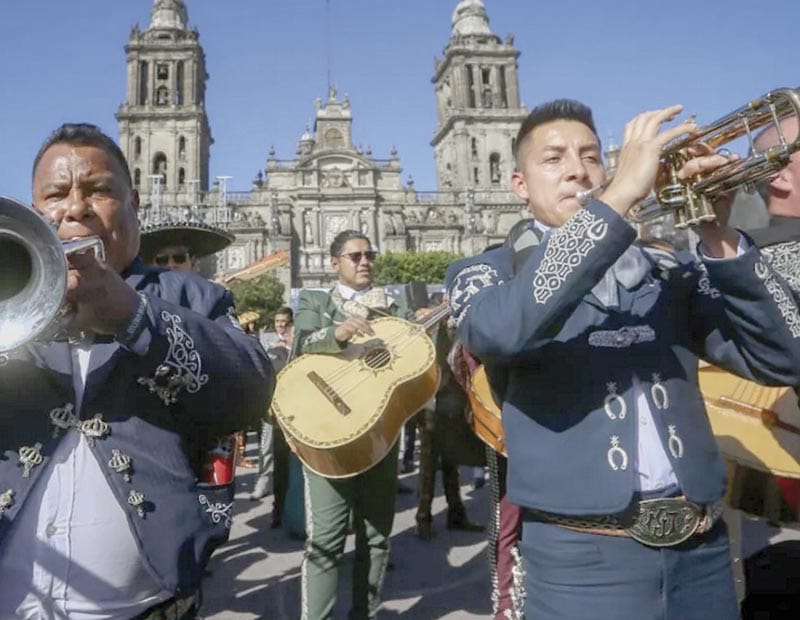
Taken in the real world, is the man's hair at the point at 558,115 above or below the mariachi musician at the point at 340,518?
above

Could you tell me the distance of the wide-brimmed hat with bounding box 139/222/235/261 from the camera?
121 inches

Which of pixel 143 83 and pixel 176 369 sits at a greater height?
pixel 143 83

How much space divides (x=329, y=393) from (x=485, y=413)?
94 centimetres

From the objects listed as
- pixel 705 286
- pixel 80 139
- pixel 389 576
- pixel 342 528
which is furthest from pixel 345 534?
pixel 80 139

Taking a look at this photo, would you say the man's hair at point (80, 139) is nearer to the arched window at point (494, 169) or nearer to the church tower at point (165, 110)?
the church tower at point (165, 110)

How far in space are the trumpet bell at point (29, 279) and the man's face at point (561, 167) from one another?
1344mm

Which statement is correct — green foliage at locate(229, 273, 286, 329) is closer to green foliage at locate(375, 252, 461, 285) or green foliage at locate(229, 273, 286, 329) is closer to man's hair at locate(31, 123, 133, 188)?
green foliage at locate(375, 252, 461, 285)

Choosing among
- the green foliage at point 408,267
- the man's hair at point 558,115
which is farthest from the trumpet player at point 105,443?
the green foliage at point 408,267

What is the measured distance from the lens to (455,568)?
501 cm

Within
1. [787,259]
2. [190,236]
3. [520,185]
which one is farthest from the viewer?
[190,236]

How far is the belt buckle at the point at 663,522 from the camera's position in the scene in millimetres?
1652

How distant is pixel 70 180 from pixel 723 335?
1.95 m

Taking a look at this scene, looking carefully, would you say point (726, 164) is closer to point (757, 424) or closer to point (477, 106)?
point (757, 424)

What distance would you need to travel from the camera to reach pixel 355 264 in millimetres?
4555
